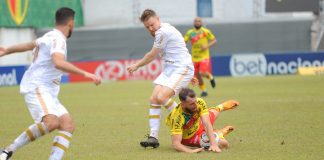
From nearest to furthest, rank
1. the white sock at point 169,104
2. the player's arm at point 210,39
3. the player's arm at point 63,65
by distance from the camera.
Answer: the player's arm at point 63,65, the white sock at point 169,104, the player's arm at point 210,39

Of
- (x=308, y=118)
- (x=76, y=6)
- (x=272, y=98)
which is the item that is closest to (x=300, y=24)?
(x=76, y=6)

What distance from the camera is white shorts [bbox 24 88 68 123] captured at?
9000 mm

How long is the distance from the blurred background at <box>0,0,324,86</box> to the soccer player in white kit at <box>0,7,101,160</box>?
81.4ft

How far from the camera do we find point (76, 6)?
44562 millimetres

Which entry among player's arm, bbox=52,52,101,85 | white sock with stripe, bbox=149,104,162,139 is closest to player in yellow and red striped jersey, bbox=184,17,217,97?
white sock with stripe, bbox=149,104,162,139

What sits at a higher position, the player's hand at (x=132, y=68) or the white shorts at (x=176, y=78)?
the player's hand at (x=132, y=68)

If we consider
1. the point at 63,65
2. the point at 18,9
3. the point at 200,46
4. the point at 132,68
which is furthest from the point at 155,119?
the point at 18,9

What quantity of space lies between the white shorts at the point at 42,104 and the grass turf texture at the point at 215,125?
1.33 meters

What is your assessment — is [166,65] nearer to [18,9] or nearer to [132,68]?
[132,68]

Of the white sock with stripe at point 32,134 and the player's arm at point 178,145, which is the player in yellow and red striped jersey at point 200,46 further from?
the white sock with stripe at point 32,134

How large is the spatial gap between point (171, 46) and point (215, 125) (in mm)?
2869

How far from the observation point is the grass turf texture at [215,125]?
1058 centimetres

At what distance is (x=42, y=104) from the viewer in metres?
9.01

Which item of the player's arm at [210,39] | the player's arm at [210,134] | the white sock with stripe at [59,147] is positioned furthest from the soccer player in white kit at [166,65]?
the player's arm at [210,39]
